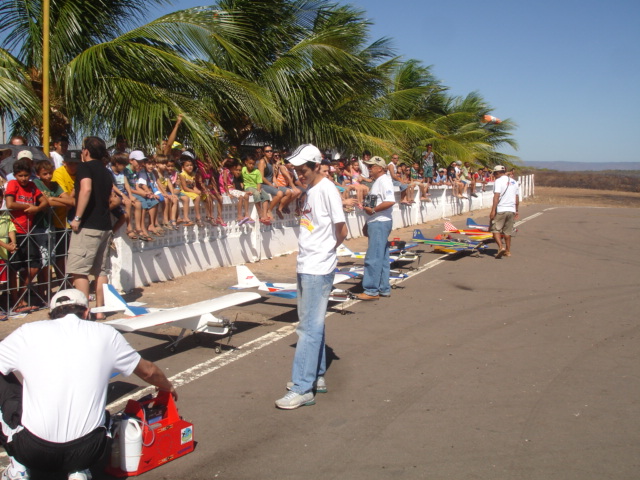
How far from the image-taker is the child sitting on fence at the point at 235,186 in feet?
39.9

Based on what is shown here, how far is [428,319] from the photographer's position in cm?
823

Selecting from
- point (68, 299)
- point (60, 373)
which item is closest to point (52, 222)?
point (68, 299)

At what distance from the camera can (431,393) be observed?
18.0 feet

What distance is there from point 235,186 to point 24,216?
5.54 m

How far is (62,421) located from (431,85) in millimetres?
25039

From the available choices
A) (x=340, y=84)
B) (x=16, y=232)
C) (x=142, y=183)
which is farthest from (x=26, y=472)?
(x=340, y=84)

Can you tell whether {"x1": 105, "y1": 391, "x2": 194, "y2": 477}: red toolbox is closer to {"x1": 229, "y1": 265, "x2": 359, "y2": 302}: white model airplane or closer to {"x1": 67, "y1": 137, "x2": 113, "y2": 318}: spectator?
{"x1": 67, "y1": 137, "x2": 113, "y2": 318}: spectator

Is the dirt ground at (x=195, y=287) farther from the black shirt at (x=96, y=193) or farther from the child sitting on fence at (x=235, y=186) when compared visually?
the black shirt at (x=96, y=193)

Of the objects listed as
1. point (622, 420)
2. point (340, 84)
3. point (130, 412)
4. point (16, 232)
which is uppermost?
point (340, 84)

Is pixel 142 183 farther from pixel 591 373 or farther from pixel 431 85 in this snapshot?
pixel 431 85

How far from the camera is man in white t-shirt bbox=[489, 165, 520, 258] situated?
1404 cm

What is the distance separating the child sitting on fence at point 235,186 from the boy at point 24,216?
4.55 m

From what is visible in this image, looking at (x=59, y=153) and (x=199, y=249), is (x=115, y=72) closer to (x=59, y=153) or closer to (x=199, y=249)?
(x=59, y=153)

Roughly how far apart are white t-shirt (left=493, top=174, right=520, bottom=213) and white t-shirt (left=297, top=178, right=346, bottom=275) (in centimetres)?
945
